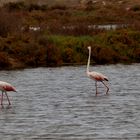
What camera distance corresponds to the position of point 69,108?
23.9 metres

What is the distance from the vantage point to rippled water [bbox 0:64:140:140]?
19.1 metres

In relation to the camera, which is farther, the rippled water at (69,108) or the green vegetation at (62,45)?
the green vegetation at (62,45)

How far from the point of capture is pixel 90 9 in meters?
84.3

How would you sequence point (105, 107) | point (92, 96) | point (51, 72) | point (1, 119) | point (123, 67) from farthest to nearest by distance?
point (123, 67) → point (51, 72) → point (92, 96) → point (105, 107) → point (1, 119)

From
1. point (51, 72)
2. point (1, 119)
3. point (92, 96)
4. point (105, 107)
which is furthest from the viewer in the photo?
point (51, 72)

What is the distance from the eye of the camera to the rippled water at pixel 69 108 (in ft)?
62.6

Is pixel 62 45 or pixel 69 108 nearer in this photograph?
pixel 69 108

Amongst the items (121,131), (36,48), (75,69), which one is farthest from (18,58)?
(121,131)

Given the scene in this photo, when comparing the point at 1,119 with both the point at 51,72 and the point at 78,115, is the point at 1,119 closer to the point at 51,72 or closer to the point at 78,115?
the point at 78,115

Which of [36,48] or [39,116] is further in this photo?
[36,48]

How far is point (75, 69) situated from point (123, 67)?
9.43 ft

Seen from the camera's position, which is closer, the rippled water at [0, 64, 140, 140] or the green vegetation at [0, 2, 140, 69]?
the rippled water at [0, 64, 140, 140]

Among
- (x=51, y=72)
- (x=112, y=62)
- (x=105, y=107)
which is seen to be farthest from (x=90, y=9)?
(x=105, y=107)

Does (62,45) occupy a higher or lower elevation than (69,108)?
lower
